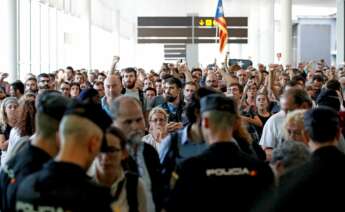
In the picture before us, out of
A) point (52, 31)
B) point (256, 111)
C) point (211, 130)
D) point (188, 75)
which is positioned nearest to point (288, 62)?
point (52, 31)

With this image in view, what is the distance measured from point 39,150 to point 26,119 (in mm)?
3345

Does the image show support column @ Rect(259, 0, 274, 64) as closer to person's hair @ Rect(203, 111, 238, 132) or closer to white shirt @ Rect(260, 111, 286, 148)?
white shirt @ Rect(260, 111, 286, 148)

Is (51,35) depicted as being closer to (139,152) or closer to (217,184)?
(139,152)

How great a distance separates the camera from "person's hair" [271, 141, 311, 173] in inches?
187

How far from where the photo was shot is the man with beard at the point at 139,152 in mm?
5427

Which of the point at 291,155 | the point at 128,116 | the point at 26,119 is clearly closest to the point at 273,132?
the point at 26,119

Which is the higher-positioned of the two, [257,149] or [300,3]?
[300,3]

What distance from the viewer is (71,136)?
4.01 meters

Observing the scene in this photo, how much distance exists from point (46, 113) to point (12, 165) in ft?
1.44

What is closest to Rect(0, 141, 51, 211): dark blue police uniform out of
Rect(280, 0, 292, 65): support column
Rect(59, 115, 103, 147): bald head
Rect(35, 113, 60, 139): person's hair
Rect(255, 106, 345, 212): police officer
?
Rect(35, 113, 60, 139): person's hair

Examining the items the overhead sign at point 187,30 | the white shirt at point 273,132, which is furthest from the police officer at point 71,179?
the overhead sign at point 187,30

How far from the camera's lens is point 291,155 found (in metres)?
4.83

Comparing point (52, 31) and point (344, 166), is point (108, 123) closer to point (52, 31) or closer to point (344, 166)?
point (344, 166)

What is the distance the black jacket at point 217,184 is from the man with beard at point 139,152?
0.81 meters
